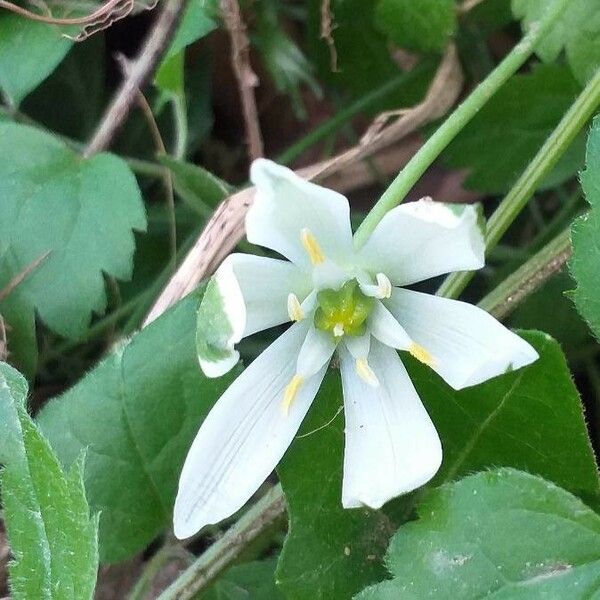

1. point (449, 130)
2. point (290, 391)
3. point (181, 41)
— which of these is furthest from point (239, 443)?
point (181, 41)

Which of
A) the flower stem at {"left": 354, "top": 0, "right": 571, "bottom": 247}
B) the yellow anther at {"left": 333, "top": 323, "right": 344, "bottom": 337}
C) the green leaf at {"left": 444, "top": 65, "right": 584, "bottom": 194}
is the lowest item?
the green leaf at {"left": 444, "top": 65, "right": 584, "bottom": 194}

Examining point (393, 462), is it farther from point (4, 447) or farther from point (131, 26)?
point (131, 26)

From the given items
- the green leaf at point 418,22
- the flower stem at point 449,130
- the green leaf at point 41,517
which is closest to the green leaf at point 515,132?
the green leaf at point 418,22

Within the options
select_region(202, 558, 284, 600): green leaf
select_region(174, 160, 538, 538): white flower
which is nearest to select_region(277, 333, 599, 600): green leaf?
select_region(174, 160, 538, 538): white flower

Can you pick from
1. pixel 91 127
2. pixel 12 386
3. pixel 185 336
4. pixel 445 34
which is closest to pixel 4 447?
pixel 12 386

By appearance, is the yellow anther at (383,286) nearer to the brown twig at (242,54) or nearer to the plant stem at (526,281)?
the plant stem at (526,281)

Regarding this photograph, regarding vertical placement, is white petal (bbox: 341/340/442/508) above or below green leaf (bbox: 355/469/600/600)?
above

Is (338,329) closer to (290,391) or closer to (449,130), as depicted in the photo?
(290,391)

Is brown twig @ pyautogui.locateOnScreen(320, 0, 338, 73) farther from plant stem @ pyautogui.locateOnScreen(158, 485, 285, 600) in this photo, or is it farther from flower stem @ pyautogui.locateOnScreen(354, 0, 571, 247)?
plant stem @ pyautogui.locateOnScreen(158, 485, 285, 600)
